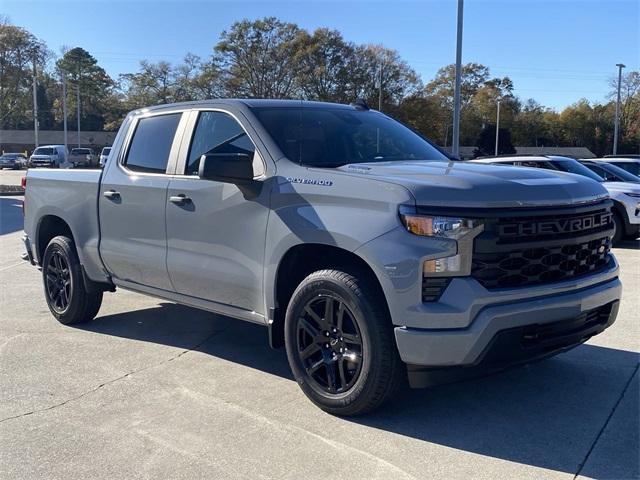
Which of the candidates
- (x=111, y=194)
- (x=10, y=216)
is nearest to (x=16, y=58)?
(x=10, y=216)

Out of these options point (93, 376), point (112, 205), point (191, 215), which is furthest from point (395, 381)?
point (112, 205)

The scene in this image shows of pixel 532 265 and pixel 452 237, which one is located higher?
pixel 452 237

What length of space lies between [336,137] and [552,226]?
1.80 m

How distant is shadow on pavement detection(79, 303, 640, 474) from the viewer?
3662mm

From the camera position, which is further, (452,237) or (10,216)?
(10,216)

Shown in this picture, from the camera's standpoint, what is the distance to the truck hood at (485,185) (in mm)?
3631

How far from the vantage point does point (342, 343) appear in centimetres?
402

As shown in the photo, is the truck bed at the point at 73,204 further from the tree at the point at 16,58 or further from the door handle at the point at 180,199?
the tree at the point at 16,58

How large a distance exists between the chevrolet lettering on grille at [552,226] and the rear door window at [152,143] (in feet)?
9.54

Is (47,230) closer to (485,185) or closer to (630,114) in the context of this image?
(485,185)

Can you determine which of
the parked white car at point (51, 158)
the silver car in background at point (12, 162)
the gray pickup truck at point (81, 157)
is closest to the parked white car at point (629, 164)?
the parked white car at point (51, 158)

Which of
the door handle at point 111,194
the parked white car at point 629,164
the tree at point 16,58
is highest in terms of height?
the tree at point 16,58

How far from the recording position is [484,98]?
79125mm

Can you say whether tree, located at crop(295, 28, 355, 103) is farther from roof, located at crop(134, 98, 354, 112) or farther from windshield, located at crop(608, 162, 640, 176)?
roof, located at crop(134, 98, 354, 112)
